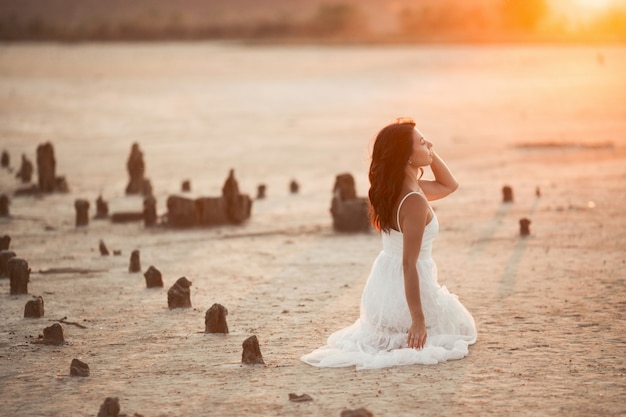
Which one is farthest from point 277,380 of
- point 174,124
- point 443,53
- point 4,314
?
point 443,53

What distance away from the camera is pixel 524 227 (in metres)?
12.0

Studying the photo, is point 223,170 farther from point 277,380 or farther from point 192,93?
point 192,93

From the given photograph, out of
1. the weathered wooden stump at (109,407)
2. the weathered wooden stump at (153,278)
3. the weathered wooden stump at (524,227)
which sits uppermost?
the weathered wooden stump at (524,227)

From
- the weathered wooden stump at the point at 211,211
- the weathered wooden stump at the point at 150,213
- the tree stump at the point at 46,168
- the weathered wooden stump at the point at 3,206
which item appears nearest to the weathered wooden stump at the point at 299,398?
the weathered wooden stump at the point at 211,211

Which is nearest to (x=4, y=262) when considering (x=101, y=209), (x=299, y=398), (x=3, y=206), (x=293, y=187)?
(x=101, y=209)

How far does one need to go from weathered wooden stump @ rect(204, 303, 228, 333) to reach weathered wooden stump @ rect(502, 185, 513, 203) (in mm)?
7056

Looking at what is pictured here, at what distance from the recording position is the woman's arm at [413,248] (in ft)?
23.1

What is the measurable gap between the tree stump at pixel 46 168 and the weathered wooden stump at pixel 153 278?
21.9 ft

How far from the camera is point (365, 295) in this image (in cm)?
749

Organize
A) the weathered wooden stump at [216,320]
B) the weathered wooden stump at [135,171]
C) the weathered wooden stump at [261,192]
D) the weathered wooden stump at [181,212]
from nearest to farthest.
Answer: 1. the weathered wooden stump at [216,320]
2. the weathered wooden stump at [181,212]
3. the weathered wooden stump at [261,192]
4. the weathered wooden stump at [135,171]

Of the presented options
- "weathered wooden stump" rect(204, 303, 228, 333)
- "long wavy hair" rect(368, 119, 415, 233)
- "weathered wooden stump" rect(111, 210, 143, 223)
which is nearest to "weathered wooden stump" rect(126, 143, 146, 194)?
"weathered wooden stump" rect(111, 210, 143, 223)

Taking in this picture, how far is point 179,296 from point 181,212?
4.13 meters

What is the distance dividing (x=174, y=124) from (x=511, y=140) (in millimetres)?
8745

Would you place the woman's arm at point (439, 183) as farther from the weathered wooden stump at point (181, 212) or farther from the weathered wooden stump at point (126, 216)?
the weathered wooden stump at point (126, 216)
